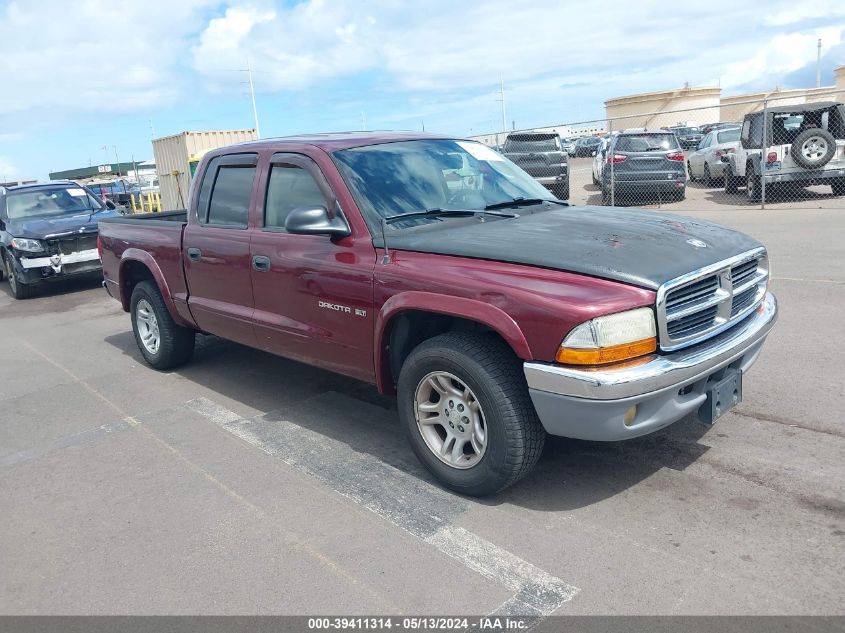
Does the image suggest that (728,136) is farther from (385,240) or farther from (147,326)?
(385,240)

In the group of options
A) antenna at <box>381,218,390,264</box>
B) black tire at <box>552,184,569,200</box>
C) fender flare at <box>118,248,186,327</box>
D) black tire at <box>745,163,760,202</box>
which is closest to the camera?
antenna at <box>381,218,390,264</box>

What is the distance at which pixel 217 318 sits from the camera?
17.8ft

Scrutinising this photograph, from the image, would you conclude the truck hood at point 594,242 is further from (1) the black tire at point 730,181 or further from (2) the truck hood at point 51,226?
(1) the black tire at point 730,181

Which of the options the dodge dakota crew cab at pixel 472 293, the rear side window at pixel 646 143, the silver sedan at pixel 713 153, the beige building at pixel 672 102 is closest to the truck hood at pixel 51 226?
the dodge dakota crew cab at pixel 472 293

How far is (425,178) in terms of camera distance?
4.61 metres

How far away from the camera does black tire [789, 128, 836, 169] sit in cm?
1448

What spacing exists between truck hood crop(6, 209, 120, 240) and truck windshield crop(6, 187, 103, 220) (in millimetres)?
340

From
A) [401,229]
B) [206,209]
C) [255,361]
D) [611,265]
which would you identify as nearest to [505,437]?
[611,265]

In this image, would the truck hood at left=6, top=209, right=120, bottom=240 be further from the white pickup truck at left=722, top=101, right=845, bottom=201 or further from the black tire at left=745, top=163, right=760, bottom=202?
the black tire at left=745, top=163, right=760, bottom=202

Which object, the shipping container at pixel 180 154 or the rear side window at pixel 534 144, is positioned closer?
the rear side window at pixel 534 144

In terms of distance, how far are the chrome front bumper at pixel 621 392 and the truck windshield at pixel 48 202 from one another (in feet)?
37.9

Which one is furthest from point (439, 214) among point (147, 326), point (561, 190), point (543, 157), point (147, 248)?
point (561, 190)

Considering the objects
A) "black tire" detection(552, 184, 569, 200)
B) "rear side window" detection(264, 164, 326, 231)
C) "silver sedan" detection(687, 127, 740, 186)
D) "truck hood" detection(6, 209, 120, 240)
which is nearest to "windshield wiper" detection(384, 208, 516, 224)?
"rear side window" detection(264, 164, 326, 231)

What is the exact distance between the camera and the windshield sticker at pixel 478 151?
5.10m
